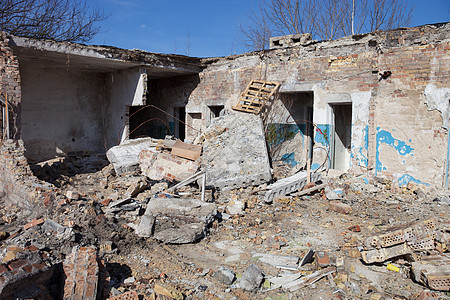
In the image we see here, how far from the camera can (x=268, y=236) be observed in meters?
5.70

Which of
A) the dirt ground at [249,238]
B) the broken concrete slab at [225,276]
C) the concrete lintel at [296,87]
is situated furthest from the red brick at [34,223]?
the concrete lintel at [296,87]

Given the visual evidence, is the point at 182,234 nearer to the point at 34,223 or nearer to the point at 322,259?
the point at 322,259

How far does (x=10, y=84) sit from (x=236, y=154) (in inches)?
219

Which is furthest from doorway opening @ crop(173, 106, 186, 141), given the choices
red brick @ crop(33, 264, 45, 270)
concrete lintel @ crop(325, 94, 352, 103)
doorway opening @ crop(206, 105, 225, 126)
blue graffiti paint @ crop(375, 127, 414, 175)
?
red brick @ crop(33, 264, 45, 270)

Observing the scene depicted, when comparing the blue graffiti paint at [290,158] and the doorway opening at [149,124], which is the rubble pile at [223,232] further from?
the doorway opening at [149,124]

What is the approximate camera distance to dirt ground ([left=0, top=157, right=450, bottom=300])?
412 cm

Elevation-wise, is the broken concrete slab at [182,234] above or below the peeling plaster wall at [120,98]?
below

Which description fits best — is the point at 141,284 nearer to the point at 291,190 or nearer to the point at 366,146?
the point at 291,190

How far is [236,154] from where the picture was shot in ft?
27.2

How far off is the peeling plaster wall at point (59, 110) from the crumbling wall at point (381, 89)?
709 cm

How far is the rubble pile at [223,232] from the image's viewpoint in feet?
13.0

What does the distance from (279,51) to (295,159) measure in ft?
11.3

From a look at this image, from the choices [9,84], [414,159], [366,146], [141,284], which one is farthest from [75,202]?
[414,159]

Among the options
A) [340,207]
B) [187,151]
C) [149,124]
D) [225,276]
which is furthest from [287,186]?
[149,124]
